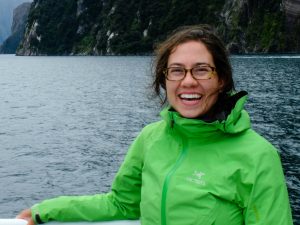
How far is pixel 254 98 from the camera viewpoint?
1843 inches

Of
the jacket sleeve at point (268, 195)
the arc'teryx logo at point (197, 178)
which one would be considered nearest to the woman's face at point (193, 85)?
the arc'teryx logo at point (197, 178)

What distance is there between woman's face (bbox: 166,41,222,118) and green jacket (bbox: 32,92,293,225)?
12 centimetres

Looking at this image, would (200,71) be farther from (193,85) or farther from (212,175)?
(212,175)

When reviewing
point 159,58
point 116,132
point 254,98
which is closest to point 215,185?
point 159,58

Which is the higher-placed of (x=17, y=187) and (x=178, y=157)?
(x=178, y=157)

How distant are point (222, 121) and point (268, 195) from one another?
61 centimetres

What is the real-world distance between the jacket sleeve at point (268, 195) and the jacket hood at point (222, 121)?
30 centimetres

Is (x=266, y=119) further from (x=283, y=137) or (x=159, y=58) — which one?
(x=159, y=58)

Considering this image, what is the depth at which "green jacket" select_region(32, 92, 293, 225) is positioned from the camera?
120 inches

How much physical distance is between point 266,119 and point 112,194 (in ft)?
103

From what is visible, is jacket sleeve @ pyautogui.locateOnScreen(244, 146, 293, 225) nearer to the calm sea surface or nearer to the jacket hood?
the jacket hood

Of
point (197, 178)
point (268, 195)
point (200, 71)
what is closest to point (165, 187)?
point (197, 178)

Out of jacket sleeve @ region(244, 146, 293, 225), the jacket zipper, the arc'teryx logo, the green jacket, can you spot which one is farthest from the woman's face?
jacket sleeve @ region(244, 146, 293, 225)

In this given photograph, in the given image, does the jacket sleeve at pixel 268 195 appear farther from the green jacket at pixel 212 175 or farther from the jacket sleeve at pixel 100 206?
the jacket sleeve at pixel 100 206
